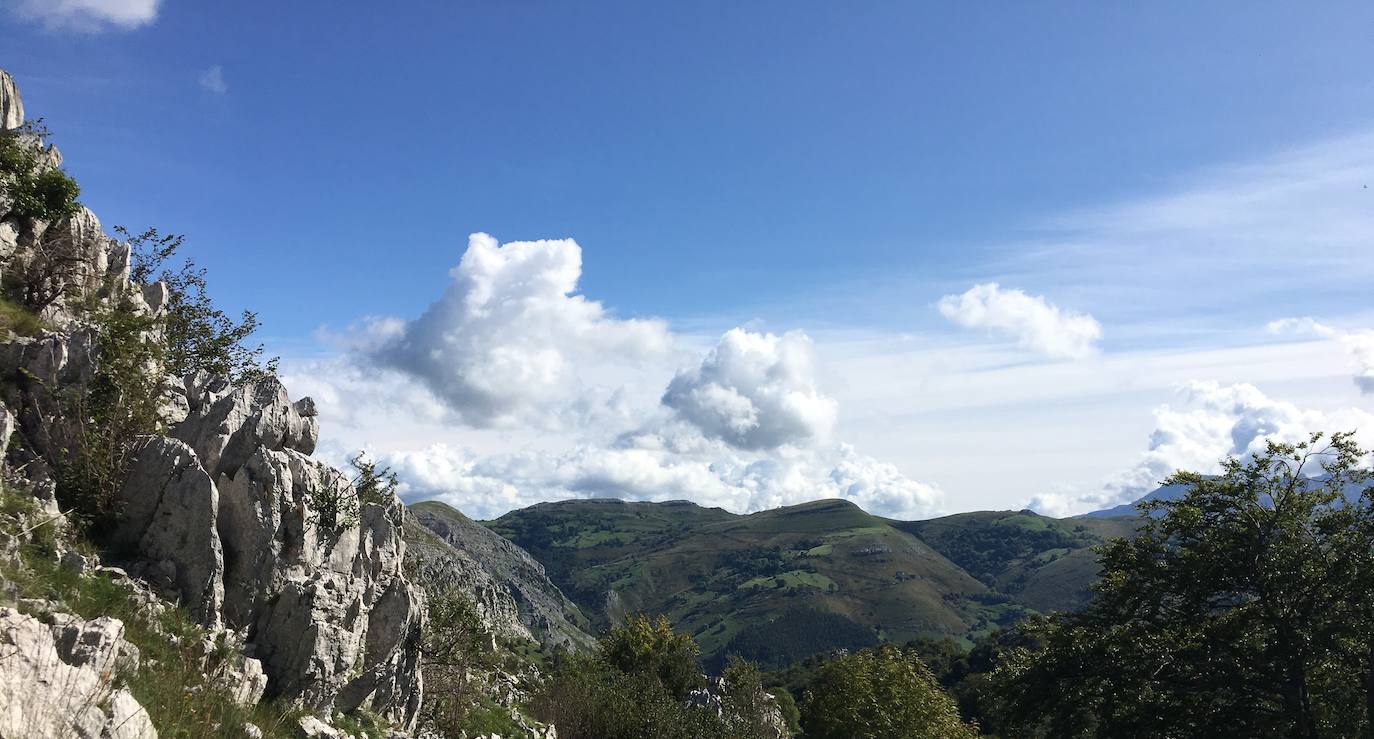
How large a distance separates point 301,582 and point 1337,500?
42.9m

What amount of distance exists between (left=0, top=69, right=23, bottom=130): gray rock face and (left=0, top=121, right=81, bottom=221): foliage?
7.31 m

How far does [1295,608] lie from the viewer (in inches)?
1147

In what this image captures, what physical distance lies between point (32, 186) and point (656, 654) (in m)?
66.3

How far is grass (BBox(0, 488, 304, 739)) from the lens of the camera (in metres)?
10.8

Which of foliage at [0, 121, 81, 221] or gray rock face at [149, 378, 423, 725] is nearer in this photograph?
gray rock face at [149, 378, 423, 725]

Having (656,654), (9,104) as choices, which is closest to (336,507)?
(9,104)

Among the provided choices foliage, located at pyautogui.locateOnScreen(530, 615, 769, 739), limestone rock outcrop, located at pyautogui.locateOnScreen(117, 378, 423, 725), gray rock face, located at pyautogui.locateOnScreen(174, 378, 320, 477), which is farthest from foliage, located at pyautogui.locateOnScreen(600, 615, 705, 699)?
gray rock face, located at pyautogui.locateOnScreen(174, 378, 320, 477)

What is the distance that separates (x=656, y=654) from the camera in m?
75.9

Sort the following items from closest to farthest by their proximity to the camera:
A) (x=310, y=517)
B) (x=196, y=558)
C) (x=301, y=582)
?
1. (x=196, y=558)
2. (x=301, y=582)
3. (x=310, y=517)

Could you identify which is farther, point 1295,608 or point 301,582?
point 1295,608

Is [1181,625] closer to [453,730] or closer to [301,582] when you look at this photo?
[453,730]

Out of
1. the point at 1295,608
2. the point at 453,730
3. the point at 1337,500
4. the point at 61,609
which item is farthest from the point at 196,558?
the point at 1337,500

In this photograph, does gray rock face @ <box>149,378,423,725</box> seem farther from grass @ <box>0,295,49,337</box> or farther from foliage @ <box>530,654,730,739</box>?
foliage @ <box>530,654,730,739</box>

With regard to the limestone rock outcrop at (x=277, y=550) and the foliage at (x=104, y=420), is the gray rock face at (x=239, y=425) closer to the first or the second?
the limestone rock outcrop at (x=277, y=550)
